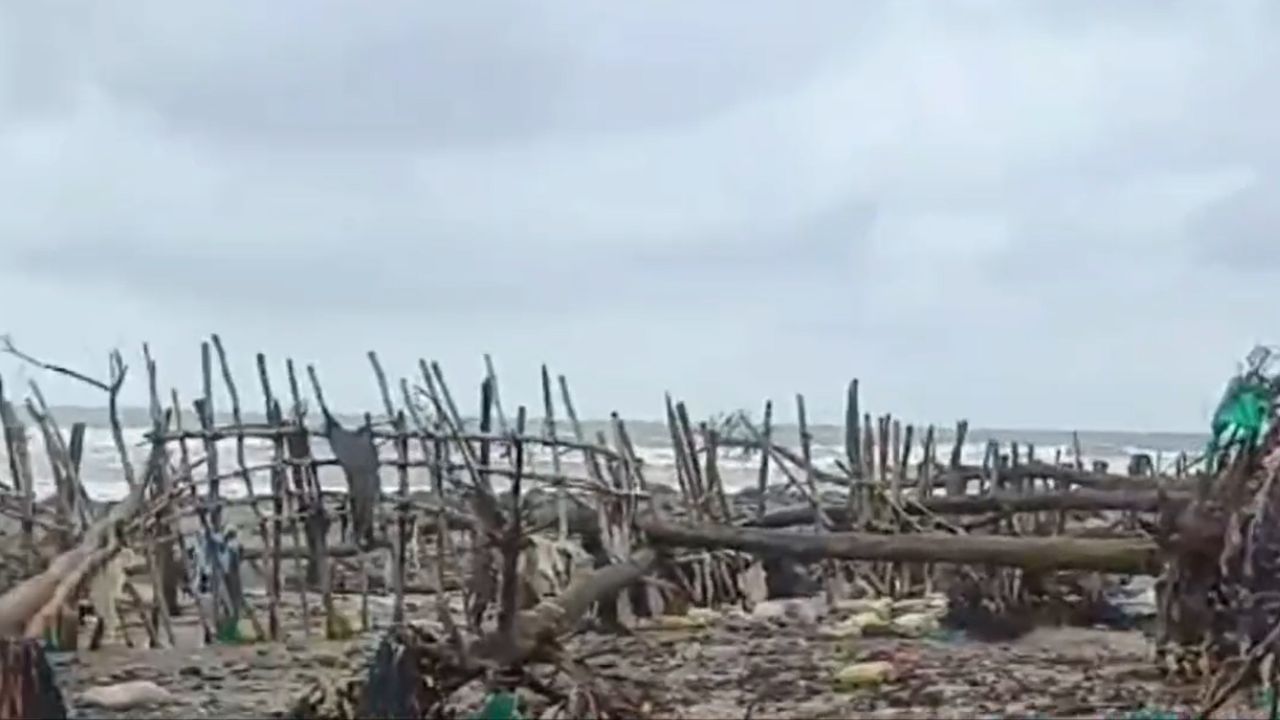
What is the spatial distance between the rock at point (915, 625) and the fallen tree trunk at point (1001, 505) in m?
0.62

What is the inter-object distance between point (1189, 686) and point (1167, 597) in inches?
14.0

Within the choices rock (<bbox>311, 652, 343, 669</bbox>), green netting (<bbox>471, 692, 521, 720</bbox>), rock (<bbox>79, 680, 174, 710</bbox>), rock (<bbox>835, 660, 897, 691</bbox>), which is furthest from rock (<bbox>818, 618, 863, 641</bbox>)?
green netting (<bbox>471, 692, 521, 720</bbox>)

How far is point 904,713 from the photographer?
6.79 metres

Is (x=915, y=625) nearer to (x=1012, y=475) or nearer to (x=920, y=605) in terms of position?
(x=920, y=605)

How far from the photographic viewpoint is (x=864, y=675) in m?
7.64

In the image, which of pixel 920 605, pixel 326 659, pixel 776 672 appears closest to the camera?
pixel 776 672

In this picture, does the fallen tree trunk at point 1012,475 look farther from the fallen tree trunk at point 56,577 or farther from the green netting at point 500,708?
the green netting at point 500,708

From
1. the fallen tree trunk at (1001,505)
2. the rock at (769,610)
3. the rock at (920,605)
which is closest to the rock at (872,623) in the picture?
the rock at (920,605)

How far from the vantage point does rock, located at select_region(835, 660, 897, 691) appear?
7.53 metres

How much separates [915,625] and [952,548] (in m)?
2.09

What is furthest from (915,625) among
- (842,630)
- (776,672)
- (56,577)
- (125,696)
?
(56,577)

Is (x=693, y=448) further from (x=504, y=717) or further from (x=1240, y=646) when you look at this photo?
(x=504, y=717)

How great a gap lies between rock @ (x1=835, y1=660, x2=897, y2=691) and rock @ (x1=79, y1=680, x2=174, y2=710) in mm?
2554

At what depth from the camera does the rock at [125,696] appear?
7.05 m
